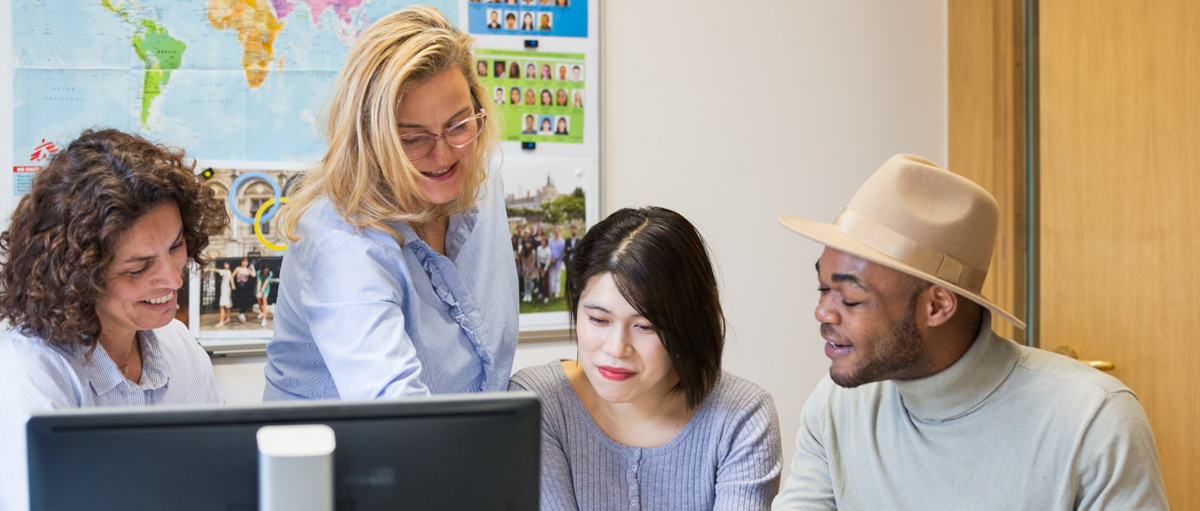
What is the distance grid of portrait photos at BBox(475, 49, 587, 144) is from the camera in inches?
107

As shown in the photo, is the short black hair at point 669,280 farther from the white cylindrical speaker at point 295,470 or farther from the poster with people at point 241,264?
the poster with people at point 241,264

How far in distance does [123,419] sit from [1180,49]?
2223mm

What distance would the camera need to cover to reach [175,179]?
1459mm

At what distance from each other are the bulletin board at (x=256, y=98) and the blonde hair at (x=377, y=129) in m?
0.81

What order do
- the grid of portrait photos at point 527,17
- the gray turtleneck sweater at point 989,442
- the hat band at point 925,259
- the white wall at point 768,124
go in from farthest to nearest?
the white wall at point 768,124, the grid of portrait photos at point 527,17, the hat band at point 925,259, the gray turtleneck sweater at point 989,442

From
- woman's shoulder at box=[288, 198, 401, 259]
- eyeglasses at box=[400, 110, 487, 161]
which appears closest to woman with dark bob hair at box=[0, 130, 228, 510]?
woman's shoulder at box=[288, 198, 401, 259]

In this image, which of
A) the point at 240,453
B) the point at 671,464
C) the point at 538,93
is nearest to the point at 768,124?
the point at 538,93

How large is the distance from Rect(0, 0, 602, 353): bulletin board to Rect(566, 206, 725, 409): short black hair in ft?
2.79

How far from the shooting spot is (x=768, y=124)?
291cm

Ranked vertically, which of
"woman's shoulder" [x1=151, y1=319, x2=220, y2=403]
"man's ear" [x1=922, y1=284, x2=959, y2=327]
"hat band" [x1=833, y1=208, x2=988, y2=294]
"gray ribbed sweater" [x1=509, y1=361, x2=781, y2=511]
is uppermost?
"hat band" [x1=833, y1=208, x2=988, y2=294]

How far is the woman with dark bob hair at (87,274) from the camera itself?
1323 millimetres

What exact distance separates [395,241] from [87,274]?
17.1 inches

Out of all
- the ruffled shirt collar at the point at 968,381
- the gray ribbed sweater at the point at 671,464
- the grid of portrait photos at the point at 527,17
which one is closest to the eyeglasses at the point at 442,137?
the gray ribbed sweater at the point at 671,464

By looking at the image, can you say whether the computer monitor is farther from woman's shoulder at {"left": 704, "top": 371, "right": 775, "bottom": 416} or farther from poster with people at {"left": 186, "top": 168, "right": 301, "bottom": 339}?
poster with people at {"left": 186, "top": 168, "right": 301, "bottom": 339}
